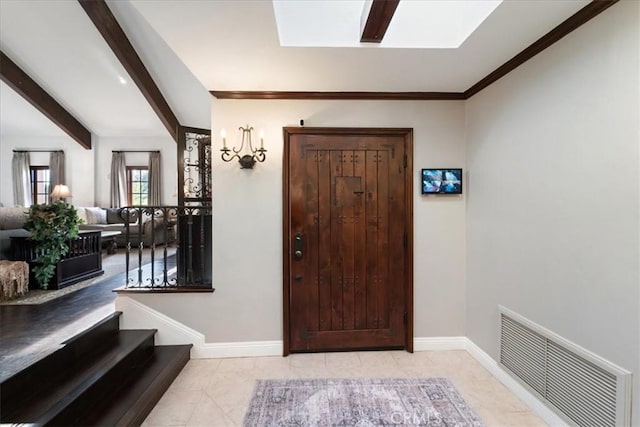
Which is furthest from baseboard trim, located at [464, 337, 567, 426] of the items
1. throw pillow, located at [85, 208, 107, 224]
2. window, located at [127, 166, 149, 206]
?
window, located at [127, 166, 149, 206]

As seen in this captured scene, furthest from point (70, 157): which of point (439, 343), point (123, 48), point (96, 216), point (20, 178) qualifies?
point (439, 343)

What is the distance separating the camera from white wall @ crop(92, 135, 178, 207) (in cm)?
793

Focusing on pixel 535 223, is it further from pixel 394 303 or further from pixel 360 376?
pixel 360 376

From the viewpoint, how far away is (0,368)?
1.78 meters

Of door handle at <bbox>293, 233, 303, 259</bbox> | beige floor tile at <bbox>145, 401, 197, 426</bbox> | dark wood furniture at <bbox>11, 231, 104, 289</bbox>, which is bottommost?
beige floor tile at <bbox>145, 401, 197, 426</bbox>

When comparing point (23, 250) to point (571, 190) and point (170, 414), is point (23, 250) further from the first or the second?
point (571, 190)

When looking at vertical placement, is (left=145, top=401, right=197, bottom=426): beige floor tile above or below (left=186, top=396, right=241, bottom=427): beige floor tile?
above

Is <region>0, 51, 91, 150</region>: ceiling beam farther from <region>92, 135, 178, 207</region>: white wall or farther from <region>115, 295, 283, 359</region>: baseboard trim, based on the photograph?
<region>115, 295, 283, 359</region>: baseboard trim

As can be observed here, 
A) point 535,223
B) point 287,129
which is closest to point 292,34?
point 287,129

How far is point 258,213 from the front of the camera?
109 inches

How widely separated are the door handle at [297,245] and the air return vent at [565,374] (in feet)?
5.75

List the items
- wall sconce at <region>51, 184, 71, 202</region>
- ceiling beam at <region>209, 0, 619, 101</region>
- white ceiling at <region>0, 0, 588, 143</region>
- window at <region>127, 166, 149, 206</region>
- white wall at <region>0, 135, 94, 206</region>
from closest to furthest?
1. white ceiling at <region>0, 0, 588, 143</region>
2. ceiling beam at <region>209, 0, 619, 101</region>
3. wall sconce at <region>51, 184, 71, 202</region>
4. white wall at <region>0, 135, 94, 206</region>
5. window at <region>127, 166, 149, 206</region>

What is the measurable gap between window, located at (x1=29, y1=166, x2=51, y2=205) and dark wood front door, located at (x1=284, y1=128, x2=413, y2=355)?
8.77m

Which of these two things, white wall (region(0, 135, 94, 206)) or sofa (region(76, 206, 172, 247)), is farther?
white wall (region(0, 135, 94, 206))
